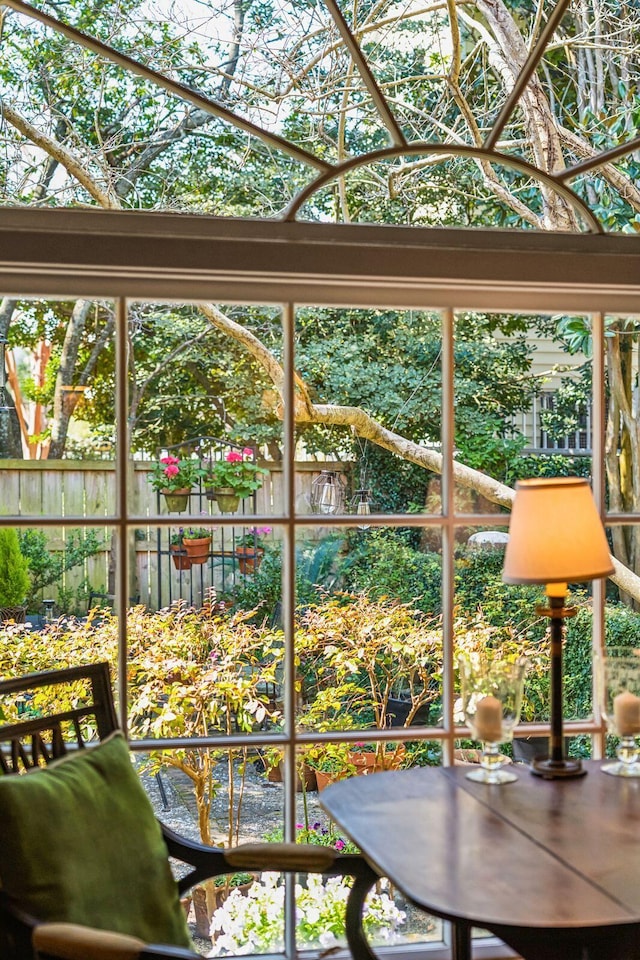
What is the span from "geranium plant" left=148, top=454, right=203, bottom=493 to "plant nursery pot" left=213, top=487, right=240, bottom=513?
0.13 meters

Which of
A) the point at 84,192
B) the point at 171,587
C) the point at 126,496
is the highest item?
the point at 84,192

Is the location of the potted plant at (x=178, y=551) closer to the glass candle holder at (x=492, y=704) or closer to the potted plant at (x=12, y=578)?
the potted plant at (x=12, y=578)

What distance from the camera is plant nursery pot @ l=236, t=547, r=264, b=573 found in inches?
159

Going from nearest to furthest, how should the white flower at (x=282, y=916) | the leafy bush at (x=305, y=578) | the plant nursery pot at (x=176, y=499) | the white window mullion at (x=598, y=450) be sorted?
the white window mullion at (x=598, y=450), the white flower at (x=282, y=916), the plant nursery pot at (x=176, y=499), the leafy bush at (x=305, y=578)

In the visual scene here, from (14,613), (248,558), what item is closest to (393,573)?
(248,558)

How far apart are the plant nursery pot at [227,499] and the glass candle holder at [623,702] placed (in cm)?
207

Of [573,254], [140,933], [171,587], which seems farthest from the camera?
[171,587]

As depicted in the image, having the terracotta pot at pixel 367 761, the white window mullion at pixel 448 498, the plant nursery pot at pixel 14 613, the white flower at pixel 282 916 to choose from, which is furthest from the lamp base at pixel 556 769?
the plant nursery pot at pixel 14 613

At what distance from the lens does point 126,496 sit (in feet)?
7.54

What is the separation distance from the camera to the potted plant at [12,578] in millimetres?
3809

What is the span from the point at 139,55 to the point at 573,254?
237cm

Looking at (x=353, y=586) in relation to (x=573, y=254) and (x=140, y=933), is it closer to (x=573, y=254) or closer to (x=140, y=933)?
(x=573, y=254)

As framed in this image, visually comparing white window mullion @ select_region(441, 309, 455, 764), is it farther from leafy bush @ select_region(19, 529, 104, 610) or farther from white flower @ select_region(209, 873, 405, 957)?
leafy bush @ select_region(19, 529, 104, 610)

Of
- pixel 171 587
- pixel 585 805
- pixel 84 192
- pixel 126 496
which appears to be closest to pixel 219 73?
pixel 84 192
